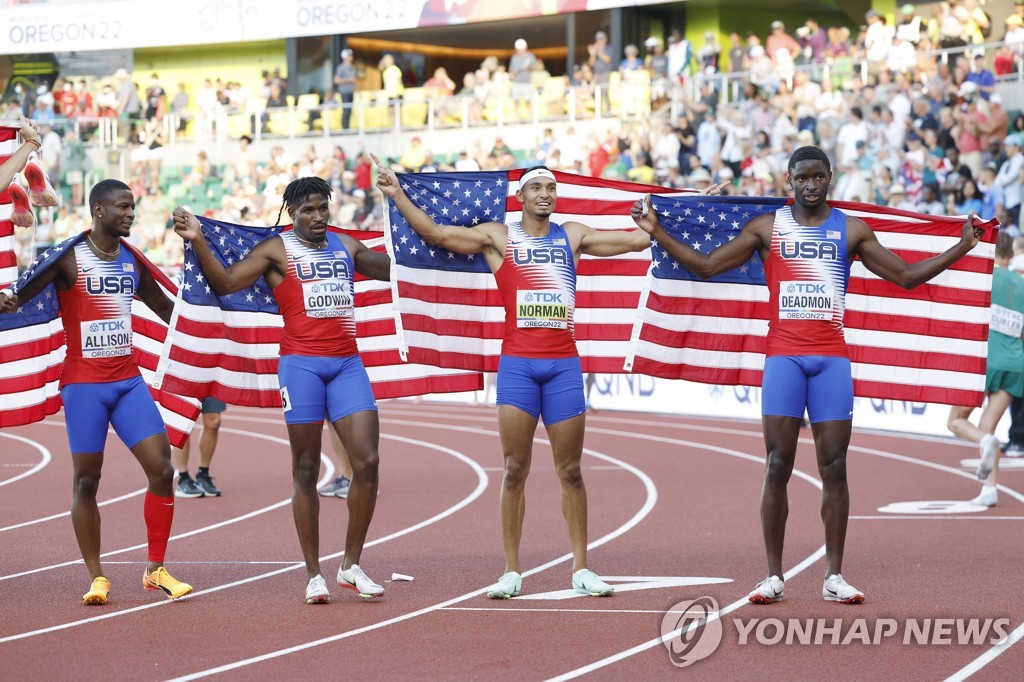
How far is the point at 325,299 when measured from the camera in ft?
26.2

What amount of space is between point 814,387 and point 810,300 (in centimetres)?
46

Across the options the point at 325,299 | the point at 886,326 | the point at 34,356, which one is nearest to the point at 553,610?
the point at 325,299

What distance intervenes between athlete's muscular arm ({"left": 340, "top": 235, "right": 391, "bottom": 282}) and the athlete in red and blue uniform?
0.52 meters

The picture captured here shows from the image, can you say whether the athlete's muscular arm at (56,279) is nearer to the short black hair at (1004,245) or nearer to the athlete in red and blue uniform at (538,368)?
the athlete in red and blue uniform at (538,368)

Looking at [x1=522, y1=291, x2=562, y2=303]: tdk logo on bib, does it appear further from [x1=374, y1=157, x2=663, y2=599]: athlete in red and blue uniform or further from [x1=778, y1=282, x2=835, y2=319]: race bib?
[x1=778, y1=282, x2=835, y2=319]: race bib

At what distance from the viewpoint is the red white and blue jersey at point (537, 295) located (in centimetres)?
810

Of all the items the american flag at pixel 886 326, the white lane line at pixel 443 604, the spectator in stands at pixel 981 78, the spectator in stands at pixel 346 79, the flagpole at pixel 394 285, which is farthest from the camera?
the spectator in stands at pixel 346 79

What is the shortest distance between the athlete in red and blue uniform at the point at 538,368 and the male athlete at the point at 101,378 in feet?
4.89

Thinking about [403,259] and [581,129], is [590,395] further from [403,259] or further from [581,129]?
[403,259]

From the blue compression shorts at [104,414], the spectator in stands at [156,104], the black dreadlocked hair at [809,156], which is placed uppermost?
the spectator in stands at [156,104]

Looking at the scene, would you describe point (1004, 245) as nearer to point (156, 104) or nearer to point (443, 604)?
point (443, 604)

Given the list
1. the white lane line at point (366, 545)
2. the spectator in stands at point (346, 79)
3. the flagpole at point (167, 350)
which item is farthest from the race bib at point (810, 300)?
the spectator in stands at point (346, 79)

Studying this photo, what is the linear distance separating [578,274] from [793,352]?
2025 mm

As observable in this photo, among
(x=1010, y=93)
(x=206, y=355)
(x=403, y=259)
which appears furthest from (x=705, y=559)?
(x=1010, y=93)
